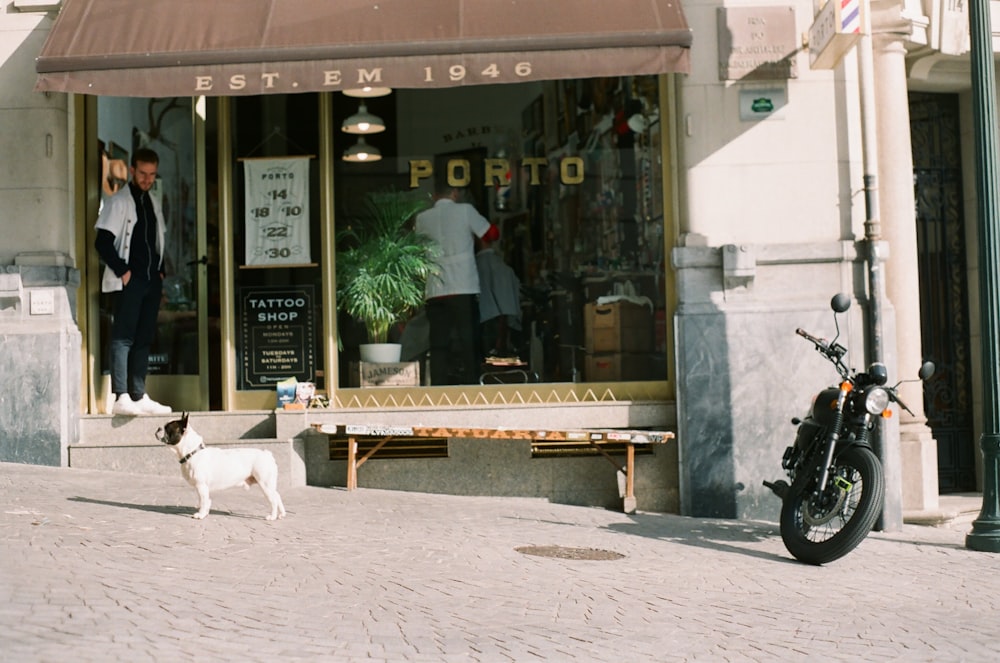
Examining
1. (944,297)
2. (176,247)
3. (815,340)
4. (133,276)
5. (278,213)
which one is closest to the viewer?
(815,340)

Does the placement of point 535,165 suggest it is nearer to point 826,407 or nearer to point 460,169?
point 460,169

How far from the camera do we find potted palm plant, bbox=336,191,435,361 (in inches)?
423

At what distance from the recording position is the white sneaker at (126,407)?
33.8ft

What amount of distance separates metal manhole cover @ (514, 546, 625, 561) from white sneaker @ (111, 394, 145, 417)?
4.21m

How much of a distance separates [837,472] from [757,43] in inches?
159

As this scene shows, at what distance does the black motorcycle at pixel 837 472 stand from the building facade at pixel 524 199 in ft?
6.06

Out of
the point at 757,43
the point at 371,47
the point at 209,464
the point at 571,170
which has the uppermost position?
the point at 757,43

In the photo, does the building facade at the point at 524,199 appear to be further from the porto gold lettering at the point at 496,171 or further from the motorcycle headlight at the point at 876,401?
the motorcycle headlight at the point at 876,401

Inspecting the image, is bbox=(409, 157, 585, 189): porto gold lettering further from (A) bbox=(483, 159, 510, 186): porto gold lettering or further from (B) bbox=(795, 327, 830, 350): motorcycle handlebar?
(B) bbox=(795, 327, 830, 350): motorcycle handlebar

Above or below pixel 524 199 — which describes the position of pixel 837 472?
below

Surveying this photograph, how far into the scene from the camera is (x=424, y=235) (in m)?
10.9

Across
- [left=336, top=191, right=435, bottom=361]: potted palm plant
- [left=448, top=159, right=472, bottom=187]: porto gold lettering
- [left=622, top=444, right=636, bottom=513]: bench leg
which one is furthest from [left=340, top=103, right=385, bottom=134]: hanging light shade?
[left=622, top=444, right=636, bottom=513]: bench leg

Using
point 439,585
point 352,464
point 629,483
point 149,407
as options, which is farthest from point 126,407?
point 439,585

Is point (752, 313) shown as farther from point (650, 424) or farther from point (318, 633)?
point (318, 633)
